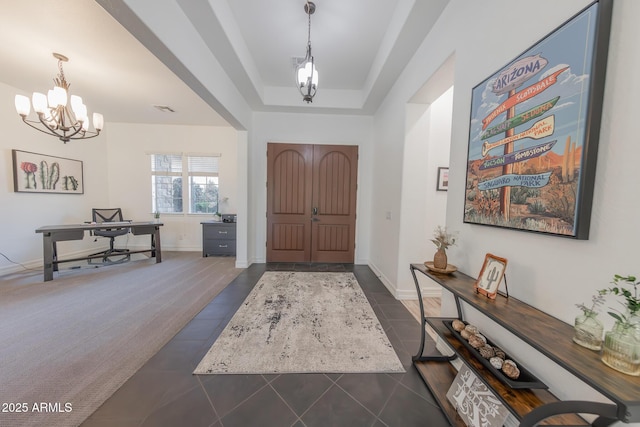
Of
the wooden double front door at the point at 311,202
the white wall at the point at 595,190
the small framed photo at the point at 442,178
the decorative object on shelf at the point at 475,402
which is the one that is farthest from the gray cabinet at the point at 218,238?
the decorative object on shelf at the point at 475,402

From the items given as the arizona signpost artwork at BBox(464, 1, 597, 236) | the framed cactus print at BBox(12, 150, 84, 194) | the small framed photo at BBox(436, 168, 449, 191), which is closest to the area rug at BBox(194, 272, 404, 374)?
the arizona signpost artwork at BBox(464, 1, 597, 236)

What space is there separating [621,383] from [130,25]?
298cm

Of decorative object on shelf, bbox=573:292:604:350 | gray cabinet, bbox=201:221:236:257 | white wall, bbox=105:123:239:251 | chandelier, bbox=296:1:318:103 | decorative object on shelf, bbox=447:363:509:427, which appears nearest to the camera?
decorative object on shelf, bbox=573:292:604:350

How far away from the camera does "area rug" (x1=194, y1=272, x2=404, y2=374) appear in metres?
1.69

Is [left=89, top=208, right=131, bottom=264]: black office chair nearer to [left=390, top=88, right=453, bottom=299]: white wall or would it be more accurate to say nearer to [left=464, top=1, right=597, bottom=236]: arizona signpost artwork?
[left=390, top=88, right=453, bottom=299]: white wall

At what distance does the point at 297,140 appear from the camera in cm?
430

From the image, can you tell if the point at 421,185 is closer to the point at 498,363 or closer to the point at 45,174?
the point at 498,363

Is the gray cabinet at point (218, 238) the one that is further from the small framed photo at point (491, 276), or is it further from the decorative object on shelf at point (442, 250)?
→ the small framed photo at point (491, 276)

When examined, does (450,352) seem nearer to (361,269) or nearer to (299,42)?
(361,269)

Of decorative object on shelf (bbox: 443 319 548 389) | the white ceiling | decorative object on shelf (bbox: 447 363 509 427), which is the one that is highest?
the white ceiling

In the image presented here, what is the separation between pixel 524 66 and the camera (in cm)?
113

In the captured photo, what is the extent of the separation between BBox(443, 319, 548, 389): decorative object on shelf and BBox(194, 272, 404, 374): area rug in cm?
63

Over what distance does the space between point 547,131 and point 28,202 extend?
6.64 m

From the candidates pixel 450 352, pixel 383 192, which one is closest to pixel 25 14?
pixel 383 192
